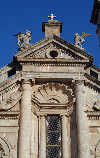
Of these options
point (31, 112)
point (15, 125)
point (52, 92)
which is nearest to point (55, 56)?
point (52, 92)

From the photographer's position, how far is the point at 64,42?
61.1ft

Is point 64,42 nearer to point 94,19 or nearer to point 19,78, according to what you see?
point 94,19

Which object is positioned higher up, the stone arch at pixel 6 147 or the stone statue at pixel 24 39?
the stone statue at pixel 24 39

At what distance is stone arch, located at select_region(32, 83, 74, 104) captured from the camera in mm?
17578

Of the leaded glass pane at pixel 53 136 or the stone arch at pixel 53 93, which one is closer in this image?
the leaded glass pane at pixel 53 136

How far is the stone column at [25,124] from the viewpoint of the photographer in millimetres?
15289

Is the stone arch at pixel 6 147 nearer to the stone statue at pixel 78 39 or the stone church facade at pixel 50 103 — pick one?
the stone church facade at pixel 50 103

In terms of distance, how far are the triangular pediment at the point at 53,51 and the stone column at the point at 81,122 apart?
5.82 ft

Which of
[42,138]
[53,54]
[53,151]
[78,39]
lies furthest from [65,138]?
[78,39]

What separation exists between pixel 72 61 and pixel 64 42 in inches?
54.8

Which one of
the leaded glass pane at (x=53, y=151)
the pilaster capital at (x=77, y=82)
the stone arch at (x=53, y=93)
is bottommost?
the leaded glass pane at (x=53, y=151)

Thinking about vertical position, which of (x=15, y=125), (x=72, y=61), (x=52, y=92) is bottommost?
(x=15, y=125)

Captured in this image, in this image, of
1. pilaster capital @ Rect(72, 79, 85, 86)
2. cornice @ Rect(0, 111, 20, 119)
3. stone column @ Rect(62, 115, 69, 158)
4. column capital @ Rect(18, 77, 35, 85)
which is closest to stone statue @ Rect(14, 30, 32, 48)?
column capital @ Rect(18, 77, 35, 85)

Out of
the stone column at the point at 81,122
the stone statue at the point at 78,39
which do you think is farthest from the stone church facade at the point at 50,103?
the stone statue at the point at 78,39
